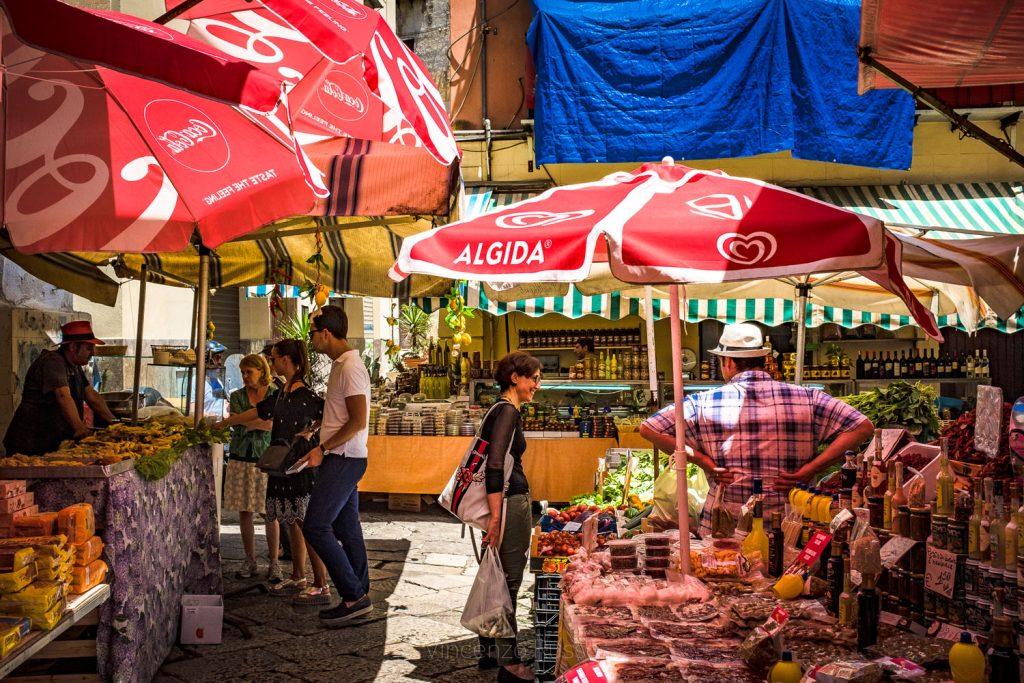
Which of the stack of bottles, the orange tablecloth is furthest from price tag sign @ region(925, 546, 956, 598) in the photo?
the stack of bottles

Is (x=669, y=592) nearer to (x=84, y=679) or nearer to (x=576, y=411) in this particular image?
(x=84, y=679)

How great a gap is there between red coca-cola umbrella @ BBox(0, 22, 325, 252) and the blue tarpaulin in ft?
26.8

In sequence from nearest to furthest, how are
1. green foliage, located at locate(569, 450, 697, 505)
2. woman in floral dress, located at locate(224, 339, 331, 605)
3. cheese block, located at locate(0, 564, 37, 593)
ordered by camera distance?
1. cheese block, located at locate(0, 564, 37, 593)
2. green foliage, located at locate(569, 450, 697, 505)
3. woman in floral dress, located at locate(224, 339, 331, 605)

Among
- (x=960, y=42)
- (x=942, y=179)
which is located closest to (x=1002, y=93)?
(x=942, y=179)

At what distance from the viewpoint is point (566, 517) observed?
6.22 m

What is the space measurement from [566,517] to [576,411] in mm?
5786

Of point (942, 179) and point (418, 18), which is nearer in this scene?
point (942, 179)

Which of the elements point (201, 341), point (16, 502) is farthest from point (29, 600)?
point (201, 341)

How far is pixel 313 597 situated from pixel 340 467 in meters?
1.48

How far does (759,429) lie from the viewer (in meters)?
5.49

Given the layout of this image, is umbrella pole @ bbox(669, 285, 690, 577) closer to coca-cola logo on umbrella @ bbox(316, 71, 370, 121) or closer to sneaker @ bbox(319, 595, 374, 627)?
coca-cola logo on umbrella @ bbox(316, 71, 370, 121)

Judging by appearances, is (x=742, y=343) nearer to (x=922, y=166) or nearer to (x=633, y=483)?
(x=633, y=483)

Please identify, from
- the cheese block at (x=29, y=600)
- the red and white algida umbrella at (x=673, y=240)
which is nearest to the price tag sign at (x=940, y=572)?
the red and white algida umbrella at (x=673, y=240)

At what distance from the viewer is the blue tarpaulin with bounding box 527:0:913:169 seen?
12688 millimetres
